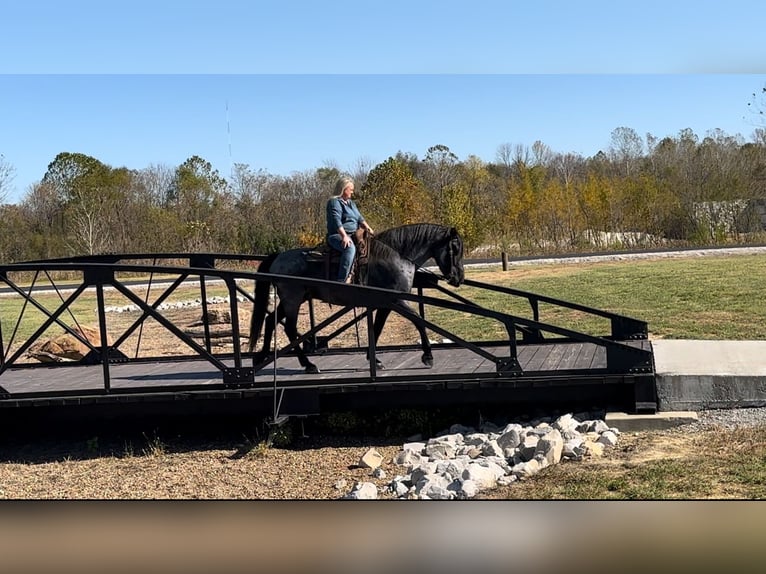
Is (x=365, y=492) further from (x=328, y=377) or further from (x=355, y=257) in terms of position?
(x=355, y=257)

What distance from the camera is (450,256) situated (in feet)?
30.0

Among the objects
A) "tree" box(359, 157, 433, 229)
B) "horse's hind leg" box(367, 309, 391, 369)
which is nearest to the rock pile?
"horse's hind leg" box(367, 309, 391, 369)

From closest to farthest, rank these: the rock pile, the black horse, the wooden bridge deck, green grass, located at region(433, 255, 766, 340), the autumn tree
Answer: the rock pile < the wooden bridge deck < the black horse < green grass, located at region(433, 255, 766, 340) < the autumn tree

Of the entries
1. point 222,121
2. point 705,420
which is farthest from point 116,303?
point 705,420

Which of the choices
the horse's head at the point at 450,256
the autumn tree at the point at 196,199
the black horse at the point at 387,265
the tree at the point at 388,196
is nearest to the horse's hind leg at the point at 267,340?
the black horse at the point at 387,265

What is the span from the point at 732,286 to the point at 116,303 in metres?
13.9

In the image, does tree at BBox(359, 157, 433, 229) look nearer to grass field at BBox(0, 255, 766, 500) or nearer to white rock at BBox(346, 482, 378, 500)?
grass field at BBox(0, 255, 766, 500)

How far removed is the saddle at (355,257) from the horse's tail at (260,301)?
0.44 m

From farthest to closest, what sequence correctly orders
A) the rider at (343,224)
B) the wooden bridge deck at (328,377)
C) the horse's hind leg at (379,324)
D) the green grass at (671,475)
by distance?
the horse's hind leg at (379,324)
the rider at (343,224)
the wooden bridge deck at (328,377)
the green grass at (671,475)

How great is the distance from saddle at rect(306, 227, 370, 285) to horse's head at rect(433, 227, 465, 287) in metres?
0.69

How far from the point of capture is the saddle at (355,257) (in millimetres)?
8898

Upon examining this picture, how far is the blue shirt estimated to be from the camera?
873 centimetres

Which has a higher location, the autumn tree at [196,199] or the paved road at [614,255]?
the autumn tree at [196,199]

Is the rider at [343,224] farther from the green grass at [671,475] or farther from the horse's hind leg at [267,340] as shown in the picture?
Result: the green grass at [671,475]
